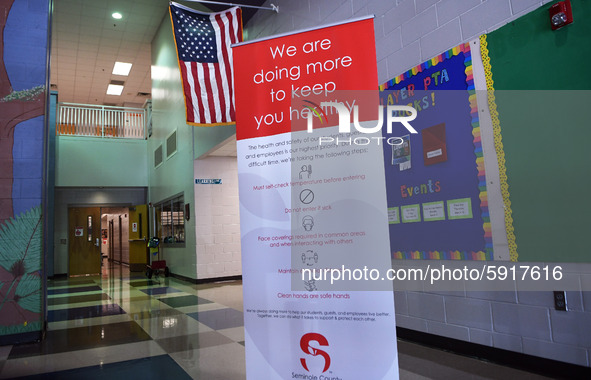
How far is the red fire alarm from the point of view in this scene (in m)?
2.22

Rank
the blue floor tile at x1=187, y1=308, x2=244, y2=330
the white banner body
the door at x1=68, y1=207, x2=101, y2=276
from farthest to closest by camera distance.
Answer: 1. the door at x1=68, y1=207, x2=101, y2=276
2. the blue floor tile at x1=187, y1=308, x2=244, y2=330
3. the white banner body

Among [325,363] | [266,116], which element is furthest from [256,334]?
[266,116]

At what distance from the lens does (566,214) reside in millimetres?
2275

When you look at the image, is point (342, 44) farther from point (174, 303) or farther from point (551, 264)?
point (174, 303)

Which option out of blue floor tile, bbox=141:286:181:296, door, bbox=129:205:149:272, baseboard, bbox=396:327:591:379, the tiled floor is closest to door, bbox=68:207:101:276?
door, bbox=129:205:149:272

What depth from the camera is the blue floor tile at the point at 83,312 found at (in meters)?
5.09

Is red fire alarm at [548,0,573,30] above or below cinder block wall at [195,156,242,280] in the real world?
above

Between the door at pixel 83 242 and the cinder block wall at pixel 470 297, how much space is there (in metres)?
11.4

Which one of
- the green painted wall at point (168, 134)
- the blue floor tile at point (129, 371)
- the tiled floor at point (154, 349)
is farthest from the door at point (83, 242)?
the blue floor tile at point (129, 371)

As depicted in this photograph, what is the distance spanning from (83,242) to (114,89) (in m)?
5.57

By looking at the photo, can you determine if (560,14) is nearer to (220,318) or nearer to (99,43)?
(220,318)

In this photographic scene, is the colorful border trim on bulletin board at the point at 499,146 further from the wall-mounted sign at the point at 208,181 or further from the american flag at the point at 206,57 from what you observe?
the wall-mounted sign at the point at 208,181

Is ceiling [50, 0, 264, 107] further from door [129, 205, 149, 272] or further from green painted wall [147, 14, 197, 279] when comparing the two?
door [129, 205, 149, 272]

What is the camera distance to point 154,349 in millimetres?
3422
